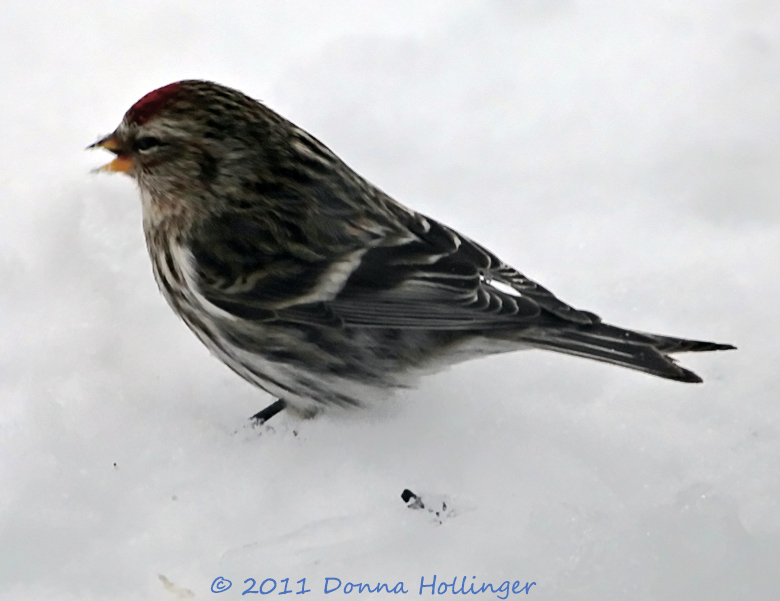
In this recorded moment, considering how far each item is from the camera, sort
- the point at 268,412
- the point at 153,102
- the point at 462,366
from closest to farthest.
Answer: the point at 153,102, the point at 268,412, the point at 462,366

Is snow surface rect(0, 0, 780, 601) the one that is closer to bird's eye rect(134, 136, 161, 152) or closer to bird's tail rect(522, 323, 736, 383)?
bird's tail rect(522, 323, 736, 383)

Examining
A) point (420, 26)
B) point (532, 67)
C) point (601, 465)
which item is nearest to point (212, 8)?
point (420, 26)

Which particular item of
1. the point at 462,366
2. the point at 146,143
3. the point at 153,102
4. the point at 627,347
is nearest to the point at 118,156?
the point at 146,143

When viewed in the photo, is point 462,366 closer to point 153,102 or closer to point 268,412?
point 268,412

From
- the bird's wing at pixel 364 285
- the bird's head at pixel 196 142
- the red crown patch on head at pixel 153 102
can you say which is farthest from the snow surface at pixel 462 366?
the red crown patch on head at pixel 153 102

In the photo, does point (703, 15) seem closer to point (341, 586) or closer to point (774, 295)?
point (774, 295)

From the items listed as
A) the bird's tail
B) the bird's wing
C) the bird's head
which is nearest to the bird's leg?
the bird's wing

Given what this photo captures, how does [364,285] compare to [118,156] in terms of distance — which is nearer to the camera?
[364,285]
